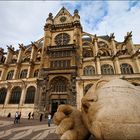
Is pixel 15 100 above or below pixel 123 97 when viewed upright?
above

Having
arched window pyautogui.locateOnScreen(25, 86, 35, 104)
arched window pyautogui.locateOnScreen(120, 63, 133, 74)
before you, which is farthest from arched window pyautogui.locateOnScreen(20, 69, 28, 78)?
arched window pyautogui.locateOnScreen(120, 63, 133, 74)

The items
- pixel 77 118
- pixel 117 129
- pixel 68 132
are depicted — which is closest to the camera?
pixel 117 129

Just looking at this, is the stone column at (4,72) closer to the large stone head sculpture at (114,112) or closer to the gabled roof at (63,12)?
the gabled roof at (63,12)

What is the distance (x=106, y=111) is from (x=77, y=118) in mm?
1788

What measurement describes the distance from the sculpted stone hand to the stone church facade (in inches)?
721

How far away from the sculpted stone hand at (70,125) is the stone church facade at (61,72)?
18.3m

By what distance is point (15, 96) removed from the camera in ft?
89.8

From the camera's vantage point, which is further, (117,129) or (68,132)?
(68,132)

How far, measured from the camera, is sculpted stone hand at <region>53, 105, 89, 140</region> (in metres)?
4.41

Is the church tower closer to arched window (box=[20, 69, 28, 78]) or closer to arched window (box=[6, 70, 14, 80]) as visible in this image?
arched window (box=[20, 69, 28, 78])

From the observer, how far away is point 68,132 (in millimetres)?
4414

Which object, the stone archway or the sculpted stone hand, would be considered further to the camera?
the stone archway

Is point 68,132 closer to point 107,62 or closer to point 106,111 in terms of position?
point 106,111

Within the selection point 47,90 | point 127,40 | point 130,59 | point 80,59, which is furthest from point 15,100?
point 127,40
